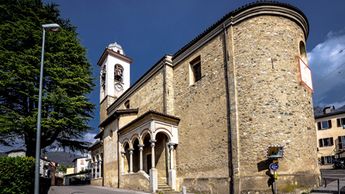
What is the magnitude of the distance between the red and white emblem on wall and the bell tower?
21310mm

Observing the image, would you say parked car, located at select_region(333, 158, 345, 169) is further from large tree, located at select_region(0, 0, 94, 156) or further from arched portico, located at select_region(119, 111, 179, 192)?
large tree, located at select_region(0, 0, 94, 156)

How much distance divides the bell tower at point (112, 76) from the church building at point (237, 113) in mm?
12565

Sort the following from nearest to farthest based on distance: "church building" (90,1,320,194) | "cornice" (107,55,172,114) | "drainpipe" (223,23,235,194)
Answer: "church building" (90,1,320,194), "drainpipe" (223,23,235,194), "cornice" (107,55,172,114)

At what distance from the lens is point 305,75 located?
55.5 ft

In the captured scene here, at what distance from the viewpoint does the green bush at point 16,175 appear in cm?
1044

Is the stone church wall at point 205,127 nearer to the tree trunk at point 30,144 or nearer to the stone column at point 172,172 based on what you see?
the stone column at point 172,172

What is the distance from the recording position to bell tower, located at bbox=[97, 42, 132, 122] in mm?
33312

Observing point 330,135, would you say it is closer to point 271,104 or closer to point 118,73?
point 118,73

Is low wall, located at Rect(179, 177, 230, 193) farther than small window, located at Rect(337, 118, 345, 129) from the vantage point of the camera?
No

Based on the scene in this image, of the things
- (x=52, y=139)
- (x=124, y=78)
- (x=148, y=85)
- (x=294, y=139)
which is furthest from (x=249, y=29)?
(x=124, y=78)

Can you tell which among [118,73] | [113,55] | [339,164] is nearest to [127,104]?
[118,73]

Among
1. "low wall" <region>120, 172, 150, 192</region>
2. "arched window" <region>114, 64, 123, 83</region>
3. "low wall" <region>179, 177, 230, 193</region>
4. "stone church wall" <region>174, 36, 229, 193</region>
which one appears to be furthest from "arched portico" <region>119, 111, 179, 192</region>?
"arched window" <region>114, 64, 123, 83</region>

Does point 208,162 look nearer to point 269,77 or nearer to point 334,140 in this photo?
point 269,77

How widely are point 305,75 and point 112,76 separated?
21836mm
